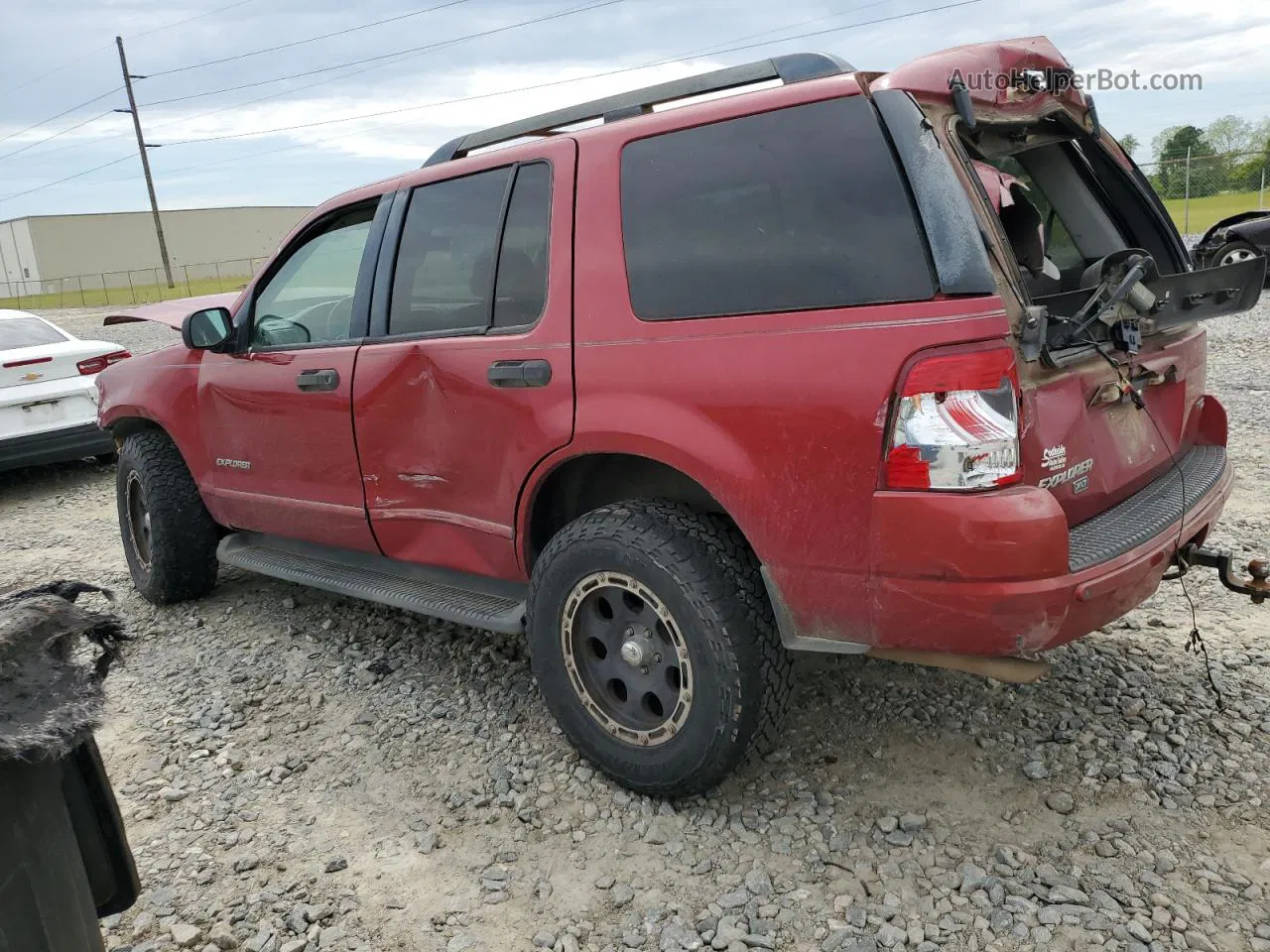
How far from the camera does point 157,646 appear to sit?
4637mm

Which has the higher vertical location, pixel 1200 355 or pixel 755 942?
pixel 1200 355

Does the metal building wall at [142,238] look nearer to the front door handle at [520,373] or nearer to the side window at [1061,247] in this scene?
the front door handle at [520,373]

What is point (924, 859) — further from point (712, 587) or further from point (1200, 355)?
point (1200, 355)

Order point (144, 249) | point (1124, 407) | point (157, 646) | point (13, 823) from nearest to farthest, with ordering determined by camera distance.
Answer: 1. point (13, 823)
2. point (1124, 407)
3. point (157, 646)
4. point (144, 249)

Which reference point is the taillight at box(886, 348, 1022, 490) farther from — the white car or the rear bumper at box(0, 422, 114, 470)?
the rear bumper at box(0, 422, 114, 470)

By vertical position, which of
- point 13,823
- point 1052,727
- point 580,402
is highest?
point 580,402

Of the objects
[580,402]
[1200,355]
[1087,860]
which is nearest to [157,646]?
[580,402]

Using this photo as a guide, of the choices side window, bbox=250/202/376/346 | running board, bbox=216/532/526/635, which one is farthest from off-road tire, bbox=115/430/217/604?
side window, bbox=250/202/376/346

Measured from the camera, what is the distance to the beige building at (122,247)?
207 ft

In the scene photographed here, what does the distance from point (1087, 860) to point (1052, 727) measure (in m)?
0.72

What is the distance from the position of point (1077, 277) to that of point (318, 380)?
9.36ft

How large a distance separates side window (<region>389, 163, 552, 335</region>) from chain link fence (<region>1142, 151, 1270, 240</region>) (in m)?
22.3

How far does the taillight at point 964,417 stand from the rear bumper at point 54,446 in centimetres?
719

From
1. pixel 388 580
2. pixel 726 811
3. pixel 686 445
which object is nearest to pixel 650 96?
pixel 686 445
